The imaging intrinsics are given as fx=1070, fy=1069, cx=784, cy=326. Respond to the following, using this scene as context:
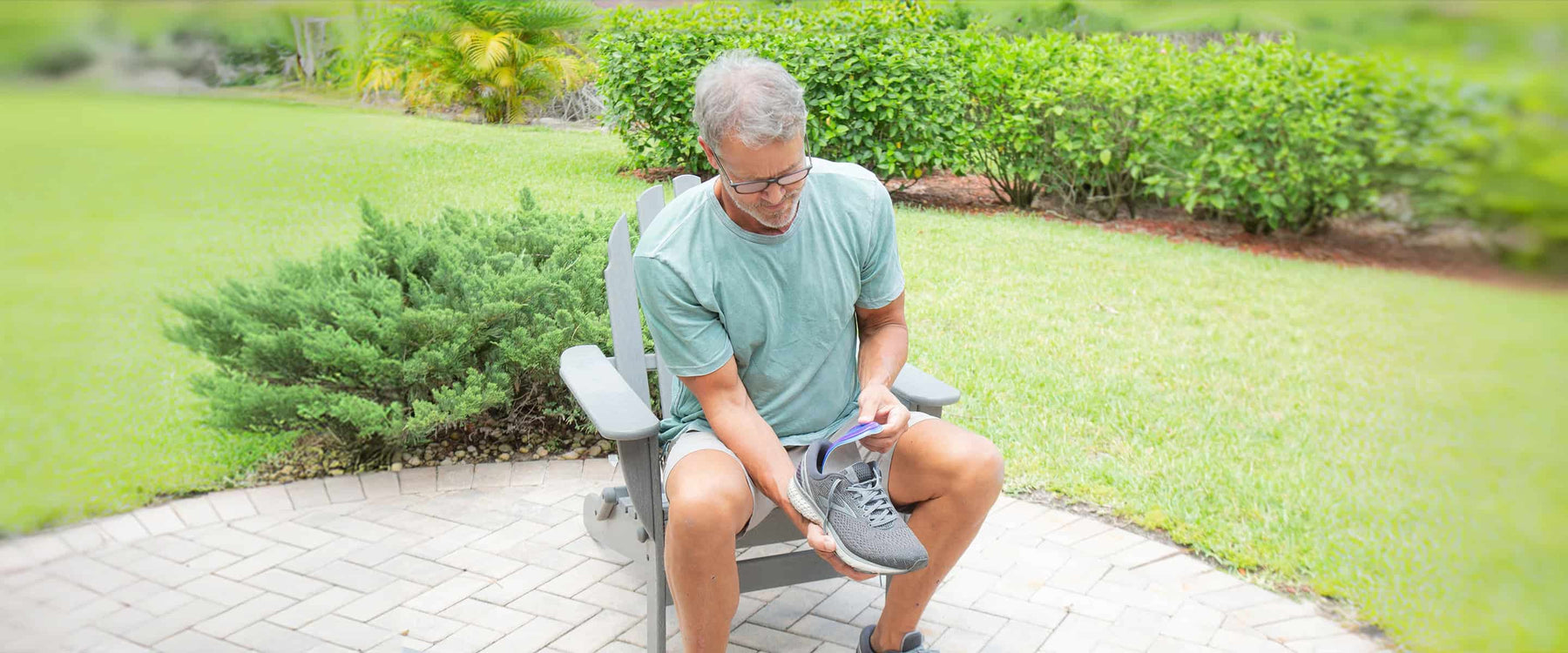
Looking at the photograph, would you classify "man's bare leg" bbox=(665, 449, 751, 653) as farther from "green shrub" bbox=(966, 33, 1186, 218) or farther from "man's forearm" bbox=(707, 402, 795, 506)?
"green shrub" bbox=(966, 33, 1186, 218)

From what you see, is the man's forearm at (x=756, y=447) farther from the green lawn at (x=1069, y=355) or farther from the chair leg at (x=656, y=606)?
the green lawn at (x=1069, y=355)

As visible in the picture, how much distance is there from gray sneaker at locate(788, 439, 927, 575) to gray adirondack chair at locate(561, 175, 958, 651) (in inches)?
11.1

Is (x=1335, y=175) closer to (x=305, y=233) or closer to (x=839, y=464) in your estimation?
(x=839, y=464)

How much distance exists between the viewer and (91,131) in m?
0.53

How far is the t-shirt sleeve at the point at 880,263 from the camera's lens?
236 cm

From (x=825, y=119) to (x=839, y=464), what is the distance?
622 centimetres

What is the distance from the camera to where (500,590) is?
2727 mm

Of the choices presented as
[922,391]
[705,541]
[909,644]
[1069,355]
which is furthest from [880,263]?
[1069,355]

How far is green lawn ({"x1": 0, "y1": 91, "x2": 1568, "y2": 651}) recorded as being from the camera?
0.97ft

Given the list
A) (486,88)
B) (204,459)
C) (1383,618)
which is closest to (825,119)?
(486,88)

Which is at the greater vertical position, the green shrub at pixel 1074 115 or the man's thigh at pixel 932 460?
the green shrub at pixel 1074 115

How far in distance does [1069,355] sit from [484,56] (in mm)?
2772

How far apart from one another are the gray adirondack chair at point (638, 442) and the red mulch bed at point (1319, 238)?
1.18 m

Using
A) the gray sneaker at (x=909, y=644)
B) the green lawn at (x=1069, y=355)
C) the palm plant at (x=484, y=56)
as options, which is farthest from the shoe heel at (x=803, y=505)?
the palm plant at (x=484, y=56)
